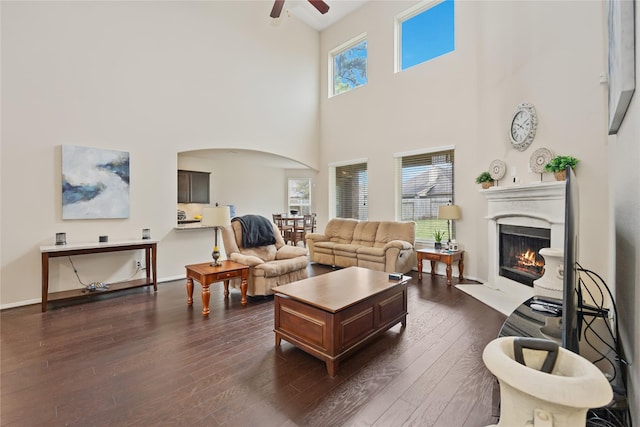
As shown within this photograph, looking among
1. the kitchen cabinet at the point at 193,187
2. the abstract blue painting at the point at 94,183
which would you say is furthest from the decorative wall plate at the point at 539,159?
the kitchen cabinet at the point at 193,187

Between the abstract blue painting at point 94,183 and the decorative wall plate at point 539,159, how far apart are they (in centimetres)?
586

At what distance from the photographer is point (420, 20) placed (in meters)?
5.68

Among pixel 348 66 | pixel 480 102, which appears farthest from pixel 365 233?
pixel 348 66

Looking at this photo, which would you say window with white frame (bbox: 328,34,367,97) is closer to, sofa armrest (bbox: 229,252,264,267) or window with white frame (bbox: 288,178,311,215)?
window with white frame (bbox: 288,178,311,215)

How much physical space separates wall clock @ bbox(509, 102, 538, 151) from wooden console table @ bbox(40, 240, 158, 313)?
547 cm

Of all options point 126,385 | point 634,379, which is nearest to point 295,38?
point 126,385

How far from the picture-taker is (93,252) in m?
3.84

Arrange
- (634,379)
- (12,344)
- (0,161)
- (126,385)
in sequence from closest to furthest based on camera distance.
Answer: (634,379) < (126,385) < (12,344) < (0,161)

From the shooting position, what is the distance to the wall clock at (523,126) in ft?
12.3

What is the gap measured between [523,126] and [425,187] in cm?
197

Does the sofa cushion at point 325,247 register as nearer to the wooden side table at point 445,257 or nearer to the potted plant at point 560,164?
the wooden side table at point 445,257

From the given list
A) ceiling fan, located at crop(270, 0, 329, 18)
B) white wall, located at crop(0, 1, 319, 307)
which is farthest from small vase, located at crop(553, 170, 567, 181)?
white wall, located at crop(0, 1, 319, 307)

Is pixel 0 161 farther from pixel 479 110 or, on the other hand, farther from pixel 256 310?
pixel 479 110

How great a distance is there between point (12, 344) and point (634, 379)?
4448 mm
